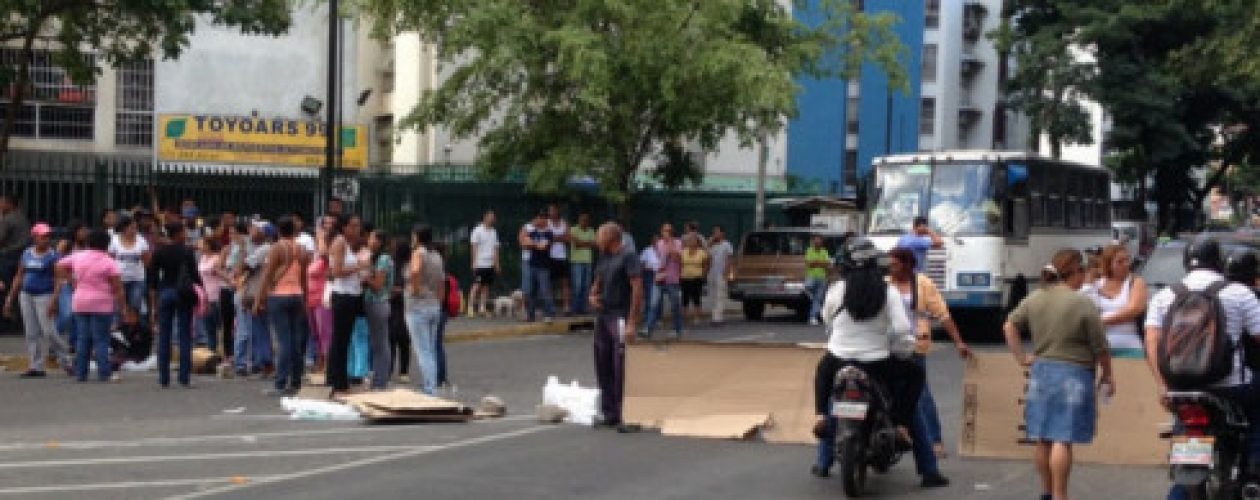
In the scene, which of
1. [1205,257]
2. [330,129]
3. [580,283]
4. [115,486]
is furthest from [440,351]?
[580,283]

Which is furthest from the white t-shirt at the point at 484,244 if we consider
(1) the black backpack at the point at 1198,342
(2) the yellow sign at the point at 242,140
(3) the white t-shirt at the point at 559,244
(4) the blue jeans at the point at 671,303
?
(1) the black backpack at the point at 1198,342

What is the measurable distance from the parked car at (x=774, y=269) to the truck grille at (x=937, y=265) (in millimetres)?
3625

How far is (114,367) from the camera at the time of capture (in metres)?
17.7

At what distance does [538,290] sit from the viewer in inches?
1040

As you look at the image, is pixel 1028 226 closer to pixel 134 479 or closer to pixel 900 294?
pixel 900 294

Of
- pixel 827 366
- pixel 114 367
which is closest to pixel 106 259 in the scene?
pixel 114 367

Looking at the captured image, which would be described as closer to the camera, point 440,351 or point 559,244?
point 440,351

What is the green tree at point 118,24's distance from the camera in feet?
70.4

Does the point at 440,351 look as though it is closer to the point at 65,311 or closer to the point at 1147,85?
the point at 65,311

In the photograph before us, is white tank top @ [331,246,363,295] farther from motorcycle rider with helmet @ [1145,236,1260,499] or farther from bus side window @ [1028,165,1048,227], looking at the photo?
bus side window @ [1028,165,1048,227]

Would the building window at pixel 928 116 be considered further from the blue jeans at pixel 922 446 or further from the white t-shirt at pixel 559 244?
the blue jeans at pixel 922 446

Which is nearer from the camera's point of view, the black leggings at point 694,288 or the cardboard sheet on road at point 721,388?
the cardboard sheet on road at point 721,388

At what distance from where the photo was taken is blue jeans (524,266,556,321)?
26109mm

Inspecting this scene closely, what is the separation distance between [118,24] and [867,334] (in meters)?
16.4
